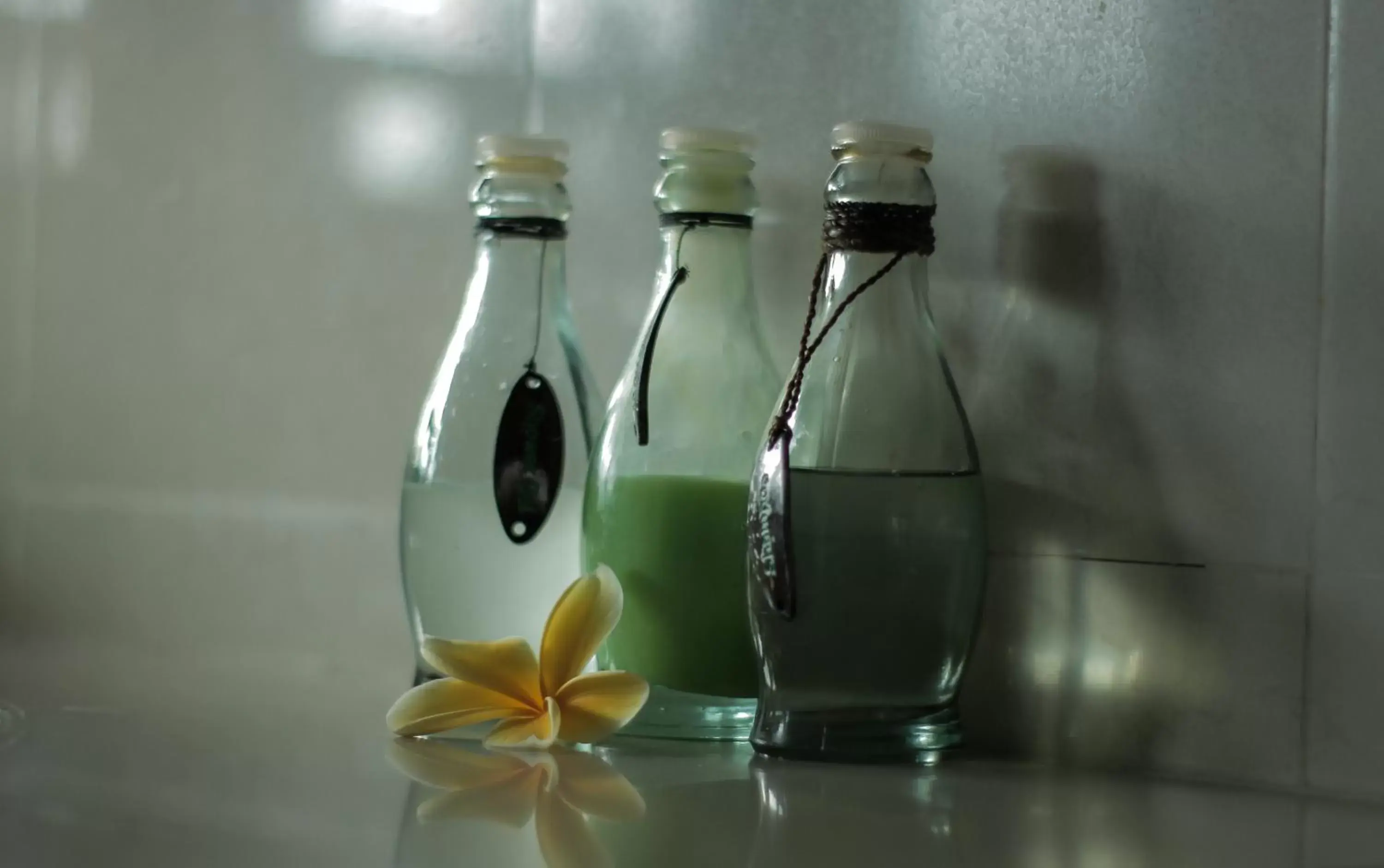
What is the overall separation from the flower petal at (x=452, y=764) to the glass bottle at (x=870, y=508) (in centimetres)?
11

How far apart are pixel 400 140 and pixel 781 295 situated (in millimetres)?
290

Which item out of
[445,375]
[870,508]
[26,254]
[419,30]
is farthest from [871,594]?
[26,254]

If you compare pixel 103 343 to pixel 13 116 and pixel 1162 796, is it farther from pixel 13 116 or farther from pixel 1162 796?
pixel 1162 796

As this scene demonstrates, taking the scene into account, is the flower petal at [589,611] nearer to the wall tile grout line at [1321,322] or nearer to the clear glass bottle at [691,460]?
the clear glass bottle at [691,460]

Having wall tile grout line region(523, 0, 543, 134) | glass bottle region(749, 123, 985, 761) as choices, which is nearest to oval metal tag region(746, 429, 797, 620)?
glass bottle region(749, 123, 985, 761)

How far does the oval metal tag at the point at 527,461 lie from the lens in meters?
0.68

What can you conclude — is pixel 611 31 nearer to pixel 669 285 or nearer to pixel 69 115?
pixel 669 285

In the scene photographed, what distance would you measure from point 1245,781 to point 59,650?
703 millimetres

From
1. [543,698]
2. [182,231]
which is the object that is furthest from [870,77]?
[182,231]

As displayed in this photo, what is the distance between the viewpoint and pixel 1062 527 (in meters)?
0.64

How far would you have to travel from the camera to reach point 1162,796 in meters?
0.58

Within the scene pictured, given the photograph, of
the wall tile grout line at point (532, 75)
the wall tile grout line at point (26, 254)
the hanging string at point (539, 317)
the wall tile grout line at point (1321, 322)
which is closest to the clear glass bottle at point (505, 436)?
the hanging string at point (539, 317)

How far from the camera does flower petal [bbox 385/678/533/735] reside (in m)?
0.63

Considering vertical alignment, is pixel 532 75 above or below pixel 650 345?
above
